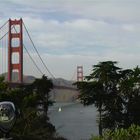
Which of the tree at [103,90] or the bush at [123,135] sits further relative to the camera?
the tree at [103,90]

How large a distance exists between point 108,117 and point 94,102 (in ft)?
4.20

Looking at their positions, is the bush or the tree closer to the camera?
the bush

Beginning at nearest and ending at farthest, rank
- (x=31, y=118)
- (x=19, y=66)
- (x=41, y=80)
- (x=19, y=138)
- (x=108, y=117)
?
(x=19, y=138) < (x=31, y=118) < (x=108, y=117) < (x=41, y=80) < (x=19, y=66)

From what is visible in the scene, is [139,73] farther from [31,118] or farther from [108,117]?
[31,118]

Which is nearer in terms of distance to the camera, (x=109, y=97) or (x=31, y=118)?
(x=31, y=118)

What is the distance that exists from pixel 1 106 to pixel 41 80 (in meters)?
25.4

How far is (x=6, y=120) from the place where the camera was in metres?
2.52

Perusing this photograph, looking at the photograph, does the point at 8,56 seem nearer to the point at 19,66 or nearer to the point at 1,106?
the point at 19,66

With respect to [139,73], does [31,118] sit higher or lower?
lower

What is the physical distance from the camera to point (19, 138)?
324 inches

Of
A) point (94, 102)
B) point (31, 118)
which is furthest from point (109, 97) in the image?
point (31, 118)

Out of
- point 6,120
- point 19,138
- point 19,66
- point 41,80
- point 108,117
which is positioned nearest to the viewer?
point 6,120

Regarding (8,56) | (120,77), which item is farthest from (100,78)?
(8,56)

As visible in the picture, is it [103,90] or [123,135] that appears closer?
[123,135]
